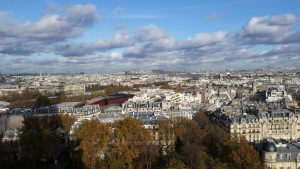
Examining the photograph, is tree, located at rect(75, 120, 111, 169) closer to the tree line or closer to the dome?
the tree line

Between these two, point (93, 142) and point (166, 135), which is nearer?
point (93, 142)

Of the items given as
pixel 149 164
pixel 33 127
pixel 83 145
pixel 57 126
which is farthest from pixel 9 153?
pixel 149 164

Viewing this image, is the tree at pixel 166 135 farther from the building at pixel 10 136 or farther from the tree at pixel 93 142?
the building at pixel 10 136

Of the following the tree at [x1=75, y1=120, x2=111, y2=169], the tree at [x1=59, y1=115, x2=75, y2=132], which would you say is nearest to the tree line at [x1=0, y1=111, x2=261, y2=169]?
the tree at [x1=75, y1=120, x2=111, y2=169]

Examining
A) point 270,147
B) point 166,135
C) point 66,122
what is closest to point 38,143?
point 66,122

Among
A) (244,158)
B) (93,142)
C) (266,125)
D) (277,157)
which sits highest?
(93,142)

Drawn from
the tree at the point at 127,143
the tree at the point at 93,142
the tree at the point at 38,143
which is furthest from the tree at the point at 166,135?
the tree at the point at 38,143

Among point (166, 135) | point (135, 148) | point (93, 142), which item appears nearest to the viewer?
point (93, 142)

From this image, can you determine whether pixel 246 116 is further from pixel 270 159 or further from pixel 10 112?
pixel 10 112

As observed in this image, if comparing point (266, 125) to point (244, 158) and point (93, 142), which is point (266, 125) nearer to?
point (244, 158)
